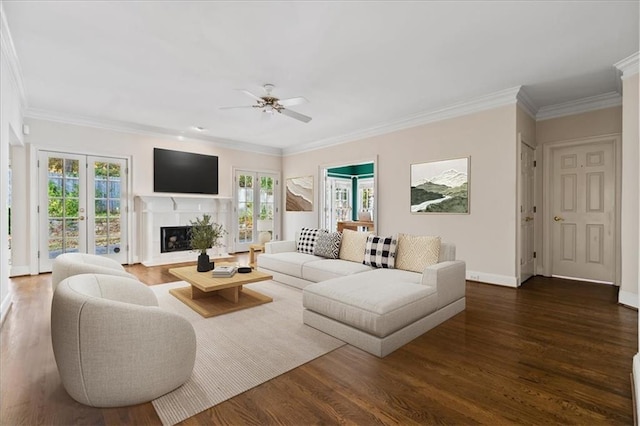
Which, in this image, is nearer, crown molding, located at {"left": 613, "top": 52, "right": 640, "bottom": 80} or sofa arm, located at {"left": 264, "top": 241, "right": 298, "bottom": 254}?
crown molding, located at {"left": 613, "top": 52, "right": 640, "bottom": 80}

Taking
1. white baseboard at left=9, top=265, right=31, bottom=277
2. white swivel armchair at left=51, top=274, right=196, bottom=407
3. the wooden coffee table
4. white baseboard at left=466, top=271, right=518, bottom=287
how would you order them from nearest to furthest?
white swivel armchair at left=51, top=274, right=196, bottom=407 → the wooden coffee table → white baseboard at left=466, top=271, right=518, bottom=287 → white baseboard at left=9, top=265, right=31, bottom=277

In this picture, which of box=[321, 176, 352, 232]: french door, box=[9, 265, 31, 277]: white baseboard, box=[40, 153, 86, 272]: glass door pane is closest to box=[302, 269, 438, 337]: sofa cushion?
box=[40, 153, 86, 272]: glass door pane

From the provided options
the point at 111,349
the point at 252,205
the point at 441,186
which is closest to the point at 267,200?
the point at 252,205

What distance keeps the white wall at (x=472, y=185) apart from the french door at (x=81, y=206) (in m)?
4.94

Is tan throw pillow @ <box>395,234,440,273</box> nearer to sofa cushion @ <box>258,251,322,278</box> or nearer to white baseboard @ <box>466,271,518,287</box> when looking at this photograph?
sofa cushion @ <box>258,251,322,278</box>

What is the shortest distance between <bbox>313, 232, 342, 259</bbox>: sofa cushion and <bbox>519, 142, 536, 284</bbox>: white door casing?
8.55ft

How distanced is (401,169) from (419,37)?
9.60ft

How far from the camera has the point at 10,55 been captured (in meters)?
3.20

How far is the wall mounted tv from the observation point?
6379mm

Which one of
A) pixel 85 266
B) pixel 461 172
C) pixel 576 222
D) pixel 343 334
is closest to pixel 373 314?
pixel 343 334

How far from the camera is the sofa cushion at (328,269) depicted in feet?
12.1

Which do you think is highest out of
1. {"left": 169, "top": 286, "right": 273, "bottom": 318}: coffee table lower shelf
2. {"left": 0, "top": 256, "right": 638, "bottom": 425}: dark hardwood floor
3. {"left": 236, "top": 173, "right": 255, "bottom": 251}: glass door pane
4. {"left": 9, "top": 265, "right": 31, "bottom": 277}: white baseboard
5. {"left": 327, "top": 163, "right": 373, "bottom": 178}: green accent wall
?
{"left": 327, "top": 163, "right": 373, "bottom": 178}: green accent wall

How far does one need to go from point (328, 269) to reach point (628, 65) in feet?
13.1

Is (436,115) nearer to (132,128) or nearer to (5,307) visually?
(132,128)
